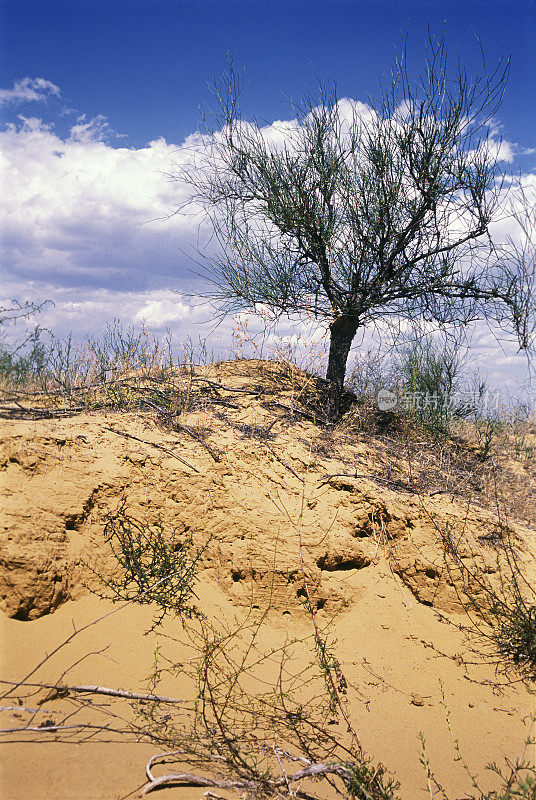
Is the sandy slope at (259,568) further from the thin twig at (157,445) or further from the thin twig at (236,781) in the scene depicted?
the thin twig at (236,781)

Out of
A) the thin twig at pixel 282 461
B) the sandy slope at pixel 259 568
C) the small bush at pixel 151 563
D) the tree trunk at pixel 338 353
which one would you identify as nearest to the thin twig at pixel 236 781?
the sandy slope at pixel 259 568

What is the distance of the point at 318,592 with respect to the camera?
4.28 meters

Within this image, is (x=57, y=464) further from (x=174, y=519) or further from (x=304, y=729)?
(x=304, y=729)

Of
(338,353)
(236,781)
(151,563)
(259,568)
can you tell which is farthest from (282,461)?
(236,781)

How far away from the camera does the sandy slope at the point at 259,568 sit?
3297 millimetres

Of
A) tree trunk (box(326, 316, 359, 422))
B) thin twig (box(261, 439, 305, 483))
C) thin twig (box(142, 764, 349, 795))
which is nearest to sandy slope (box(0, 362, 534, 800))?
thin twig (box(261, 439, 305, 483))

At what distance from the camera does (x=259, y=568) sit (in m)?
4.25

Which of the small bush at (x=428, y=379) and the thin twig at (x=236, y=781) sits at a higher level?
the small bush at (x=428, y=379)

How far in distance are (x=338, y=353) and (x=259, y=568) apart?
12.8ft

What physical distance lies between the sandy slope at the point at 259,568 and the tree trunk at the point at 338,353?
1.84 m

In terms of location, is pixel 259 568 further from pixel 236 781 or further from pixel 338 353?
pixel 338 353

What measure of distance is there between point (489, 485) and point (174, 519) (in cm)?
395

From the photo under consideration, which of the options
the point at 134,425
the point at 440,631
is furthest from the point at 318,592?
the point at 134,425

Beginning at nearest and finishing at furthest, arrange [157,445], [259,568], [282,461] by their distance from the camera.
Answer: [259,568] → [157,445] → [282,461]
